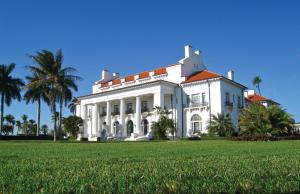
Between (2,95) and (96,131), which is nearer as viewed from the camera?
(2,95)

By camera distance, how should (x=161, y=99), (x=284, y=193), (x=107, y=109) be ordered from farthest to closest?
(x=107, y=109)
(x=161, y=99)
(x=284, y=193)

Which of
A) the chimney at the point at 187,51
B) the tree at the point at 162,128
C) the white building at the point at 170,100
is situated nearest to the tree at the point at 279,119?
the white building at the point at 170,100

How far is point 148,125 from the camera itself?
56531 mm

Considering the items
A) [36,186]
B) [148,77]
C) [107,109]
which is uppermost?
[148,77]

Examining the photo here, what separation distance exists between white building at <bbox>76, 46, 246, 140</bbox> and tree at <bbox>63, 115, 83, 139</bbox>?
11.7 feet

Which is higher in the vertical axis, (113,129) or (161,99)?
(161,99)

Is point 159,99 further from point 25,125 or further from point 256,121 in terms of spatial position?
point 25,125

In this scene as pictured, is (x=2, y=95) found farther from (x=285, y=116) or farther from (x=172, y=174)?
(x=172, y=174)

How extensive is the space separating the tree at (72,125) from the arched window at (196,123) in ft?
65.9

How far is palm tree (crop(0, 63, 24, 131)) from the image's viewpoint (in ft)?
187

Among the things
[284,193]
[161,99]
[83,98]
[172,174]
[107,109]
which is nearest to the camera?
[284,193]

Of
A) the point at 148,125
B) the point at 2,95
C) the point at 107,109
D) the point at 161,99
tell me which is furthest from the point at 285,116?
the point at 2,95

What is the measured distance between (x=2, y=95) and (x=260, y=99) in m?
46.8

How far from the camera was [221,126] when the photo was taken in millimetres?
44938
